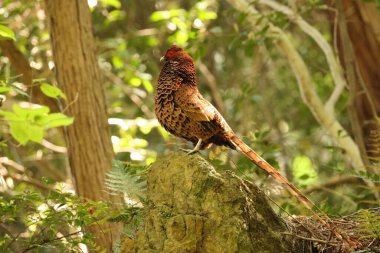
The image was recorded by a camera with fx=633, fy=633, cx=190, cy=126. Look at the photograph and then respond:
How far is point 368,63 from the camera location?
24.6 feet

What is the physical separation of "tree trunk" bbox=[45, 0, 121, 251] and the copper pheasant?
1392 millimetres

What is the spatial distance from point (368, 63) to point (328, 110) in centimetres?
99

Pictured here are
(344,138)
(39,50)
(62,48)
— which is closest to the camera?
(62,48)

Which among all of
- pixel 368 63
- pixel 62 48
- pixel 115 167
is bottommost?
pixel 368 63

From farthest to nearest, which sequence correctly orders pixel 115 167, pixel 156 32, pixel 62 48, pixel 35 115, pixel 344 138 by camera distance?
1. pixel 156 32
2. pixel 344 138
3. pixel 62 48
4. pixel 115 167
5. pixel 35 115

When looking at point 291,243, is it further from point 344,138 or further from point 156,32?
point 156,32

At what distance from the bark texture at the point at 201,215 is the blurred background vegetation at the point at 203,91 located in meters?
0.57

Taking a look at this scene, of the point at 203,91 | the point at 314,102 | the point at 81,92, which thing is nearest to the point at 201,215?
the point at 81,92

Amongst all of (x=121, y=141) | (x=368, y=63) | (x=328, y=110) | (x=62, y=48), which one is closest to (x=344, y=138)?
(x=328, y=110)

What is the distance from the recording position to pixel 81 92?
5.65m

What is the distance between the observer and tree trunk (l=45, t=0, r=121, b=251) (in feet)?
18.1

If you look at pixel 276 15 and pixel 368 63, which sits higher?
pixel 276 15

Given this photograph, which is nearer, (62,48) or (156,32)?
(62,48)

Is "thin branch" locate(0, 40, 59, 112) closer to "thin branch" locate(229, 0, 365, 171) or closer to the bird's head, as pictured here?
the bird's head
